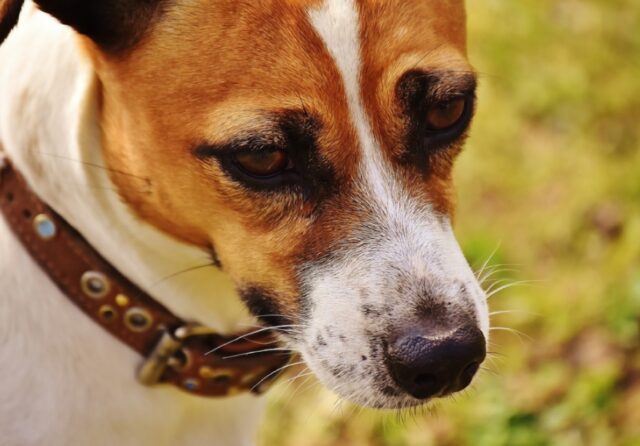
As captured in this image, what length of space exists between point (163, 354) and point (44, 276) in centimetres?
35

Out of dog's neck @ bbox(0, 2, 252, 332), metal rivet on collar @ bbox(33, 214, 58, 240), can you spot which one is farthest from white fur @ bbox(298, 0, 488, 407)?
metal rivet on collar @ bbox(33, 214, 58, 240)

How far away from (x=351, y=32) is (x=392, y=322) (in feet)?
2.19

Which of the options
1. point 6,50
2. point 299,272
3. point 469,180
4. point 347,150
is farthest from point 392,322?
point 469,180

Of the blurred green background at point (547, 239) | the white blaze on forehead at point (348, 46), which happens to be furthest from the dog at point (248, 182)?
the blurred green background at point (547, 239)

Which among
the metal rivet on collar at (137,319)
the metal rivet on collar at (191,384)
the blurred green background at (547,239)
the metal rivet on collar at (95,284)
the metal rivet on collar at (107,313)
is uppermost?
the metal rivet on collar at (95,284)

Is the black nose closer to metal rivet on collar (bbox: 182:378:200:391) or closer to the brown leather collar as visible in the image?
the brown leather collar

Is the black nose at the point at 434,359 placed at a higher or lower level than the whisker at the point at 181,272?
lower

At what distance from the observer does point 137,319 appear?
7.68ft

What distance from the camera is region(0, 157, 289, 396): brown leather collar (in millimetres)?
2291

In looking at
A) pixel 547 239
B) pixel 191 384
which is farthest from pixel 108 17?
pixel 547 239

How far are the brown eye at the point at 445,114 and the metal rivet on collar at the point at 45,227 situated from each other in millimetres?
952

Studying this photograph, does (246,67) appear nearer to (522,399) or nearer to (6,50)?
(6,50)

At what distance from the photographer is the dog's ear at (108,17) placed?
7.12 ft

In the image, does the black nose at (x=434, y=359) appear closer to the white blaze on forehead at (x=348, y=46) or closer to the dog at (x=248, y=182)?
the dog at (x=248, y=182)
